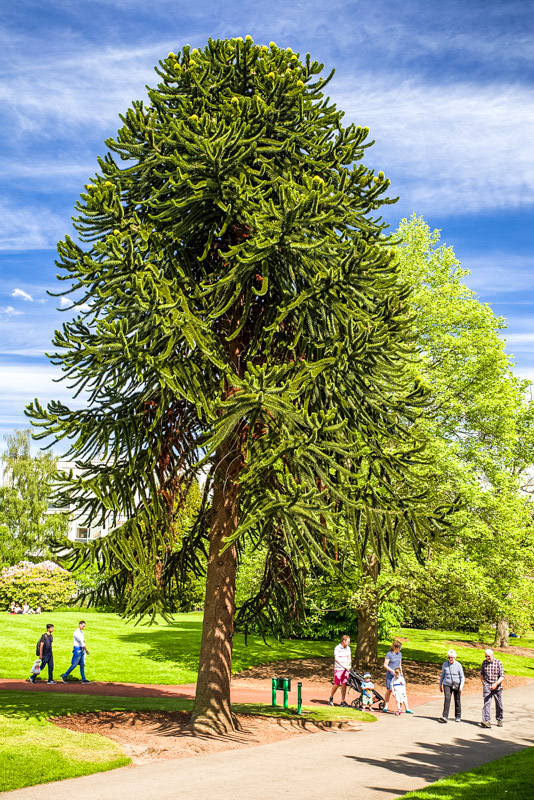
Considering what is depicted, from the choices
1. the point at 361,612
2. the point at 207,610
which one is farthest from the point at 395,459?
the point at 361,612

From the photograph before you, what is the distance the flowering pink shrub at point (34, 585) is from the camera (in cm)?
4084

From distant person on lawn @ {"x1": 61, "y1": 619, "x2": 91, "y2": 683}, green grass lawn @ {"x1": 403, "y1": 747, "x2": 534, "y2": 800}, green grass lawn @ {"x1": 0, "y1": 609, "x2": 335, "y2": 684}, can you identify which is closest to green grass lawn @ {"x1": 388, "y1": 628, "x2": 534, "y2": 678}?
green grass lawn @ {"x1": 0, "y1": 609, "x2": 335, "y2": 684}

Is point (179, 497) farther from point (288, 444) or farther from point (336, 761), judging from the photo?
point (336, 761)

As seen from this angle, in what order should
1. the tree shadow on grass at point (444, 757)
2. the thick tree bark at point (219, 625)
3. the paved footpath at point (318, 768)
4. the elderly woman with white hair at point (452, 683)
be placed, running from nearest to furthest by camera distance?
the paved footpath at point (318, 768), the tree shadow on grass at point (444, 757), the thick tree bark at point (219, 625), the elderly woman with white hair at point (452, 683)

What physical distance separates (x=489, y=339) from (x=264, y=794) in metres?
17.0

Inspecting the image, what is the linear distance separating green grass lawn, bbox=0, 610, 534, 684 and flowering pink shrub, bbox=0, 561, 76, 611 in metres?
7.47

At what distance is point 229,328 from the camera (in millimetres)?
12625

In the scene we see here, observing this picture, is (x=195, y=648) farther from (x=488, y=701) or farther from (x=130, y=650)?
(x=488, y=701)

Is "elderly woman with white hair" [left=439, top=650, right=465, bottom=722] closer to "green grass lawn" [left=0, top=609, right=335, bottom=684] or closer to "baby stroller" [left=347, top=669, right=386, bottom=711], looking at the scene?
"baby stroller" [left=347, top=669, right=386, bottom=711]

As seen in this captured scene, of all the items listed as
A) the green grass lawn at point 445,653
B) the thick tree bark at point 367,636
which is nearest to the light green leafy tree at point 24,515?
the green grass lawn at point 445,653

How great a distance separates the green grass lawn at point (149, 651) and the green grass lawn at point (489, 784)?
42.2 ft

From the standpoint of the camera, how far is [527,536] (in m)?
20.6

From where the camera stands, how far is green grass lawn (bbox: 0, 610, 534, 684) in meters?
22.6

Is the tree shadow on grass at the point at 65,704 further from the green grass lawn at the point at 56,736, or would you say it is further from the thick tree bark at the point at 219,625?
the thick tree bark at the point at 219,625
